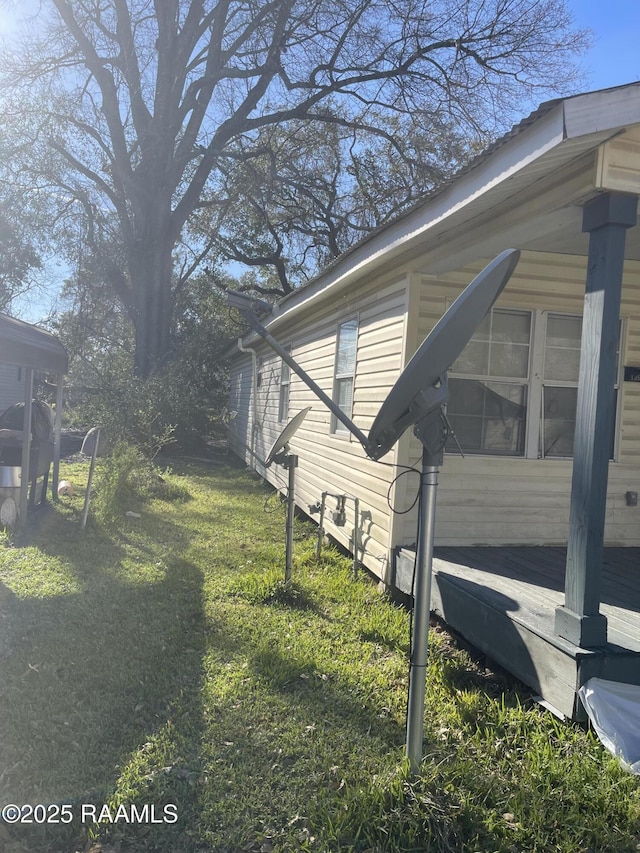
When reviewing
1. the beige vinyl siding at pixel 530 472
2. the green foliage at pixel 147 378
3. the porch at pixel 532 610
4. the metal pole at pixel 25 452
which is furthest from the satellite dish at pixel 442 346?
the green foliage at pixel 147 378

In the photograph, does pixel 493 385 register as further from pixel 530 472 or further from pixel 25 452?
pixel 25 452

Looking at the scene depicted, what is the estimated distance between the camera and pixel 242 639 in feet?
13.9

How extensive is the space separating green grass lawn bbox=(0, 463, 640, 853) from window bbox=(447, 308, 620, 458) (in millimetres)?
1700

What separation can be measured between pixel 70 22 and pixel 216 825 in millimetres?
20715

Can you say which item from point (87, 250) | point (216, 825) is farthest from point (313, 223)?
point (216, 825)

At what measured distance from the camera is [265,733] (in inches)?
122

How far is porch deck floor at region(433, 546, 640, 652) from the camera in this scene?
3375 mm

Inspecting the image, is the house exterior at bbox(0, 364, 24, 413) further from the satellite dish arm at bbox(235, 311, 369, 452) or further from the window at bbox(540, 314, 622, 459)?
the satellite dish arm at bbox(235, 311, 369, 452)

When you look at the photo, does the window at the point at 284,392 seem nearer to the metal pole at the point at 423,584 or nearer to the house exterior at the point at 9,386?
the metal pole at the point at 423,584

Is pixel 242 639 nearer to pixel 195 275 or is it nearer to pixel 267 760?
pixel 267 760

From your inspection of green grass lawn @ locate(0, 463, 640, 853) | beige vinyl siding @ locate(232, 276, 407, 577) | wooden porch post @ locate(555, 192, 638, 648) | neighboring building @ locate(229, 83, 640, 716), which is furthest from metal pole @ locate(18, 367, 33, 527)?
wooden porch post @ locate(555, 192, 638, 648)

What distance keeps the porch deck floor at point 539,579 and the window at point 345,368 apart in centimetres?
219

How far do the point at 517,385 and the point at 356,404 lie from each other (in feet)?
5.32

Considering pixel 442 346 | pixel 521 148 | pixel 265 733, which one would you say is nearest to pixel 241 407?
pixel 265 733
